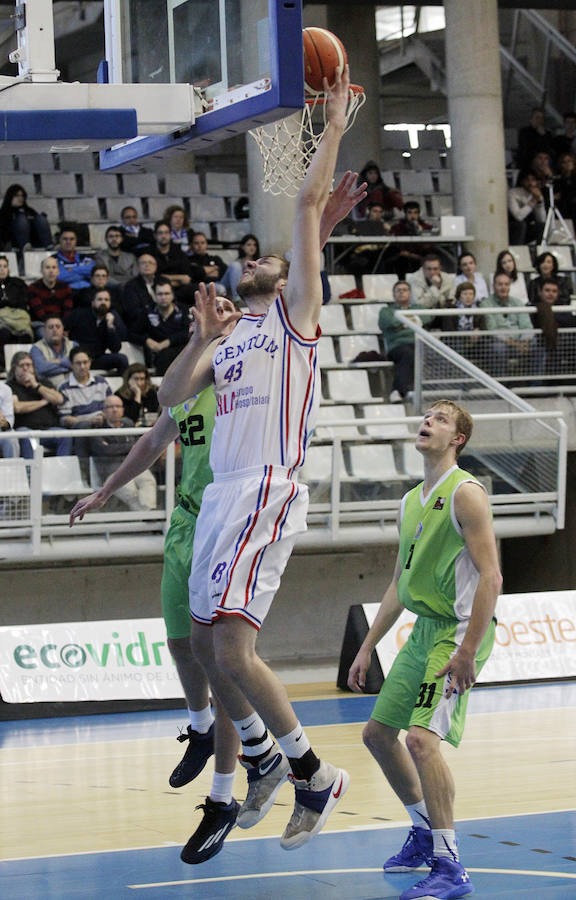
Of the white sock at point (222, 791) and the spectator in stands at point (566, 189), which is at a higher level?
the spectator in stands at point (566, 189)

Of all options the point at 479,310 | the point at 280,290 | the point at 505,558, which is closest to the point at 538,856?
the point at 280,290

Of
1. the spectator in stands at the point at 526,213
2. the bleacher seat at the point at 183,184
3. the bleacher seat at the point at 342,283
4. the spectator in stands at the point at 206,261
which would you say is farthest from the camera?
the bleacher seat at the point at 183,184

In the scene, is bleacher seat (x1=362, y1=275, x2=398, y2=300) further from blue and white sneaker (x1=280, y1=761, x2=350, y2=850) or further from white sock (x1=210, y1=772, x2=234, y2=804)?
blue and white sneaker (x1=280, y1=761, x2=350, y2=850)

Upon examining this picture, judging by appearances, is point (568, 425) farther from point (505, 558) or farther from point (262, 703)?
point (262, 703)

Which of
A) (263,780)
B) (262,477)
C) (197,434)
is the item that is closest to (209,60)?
(197,434)

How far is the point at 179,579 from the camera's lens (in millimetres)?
6023

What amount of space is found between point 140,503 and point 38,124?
6.50 meters

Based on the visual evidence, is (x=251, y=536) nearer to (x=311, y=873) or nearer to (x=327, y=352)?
(x=311, y=873)

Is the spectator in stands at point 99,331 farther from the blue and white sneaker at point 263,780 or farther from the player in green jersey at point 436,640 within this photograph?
the blue and white sneaker at point 263,780

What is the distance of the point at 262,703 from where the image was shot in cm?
506

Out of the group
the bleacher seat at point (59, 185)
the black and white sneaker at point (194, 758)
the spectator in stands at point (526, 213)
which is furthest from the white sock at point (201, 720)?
the spectator in stands at point (526, 213)

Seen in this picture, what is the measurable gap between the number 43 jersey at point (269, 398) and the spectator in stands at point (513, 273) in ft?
32.3

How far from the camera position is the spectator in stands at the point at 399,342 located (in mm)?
13703

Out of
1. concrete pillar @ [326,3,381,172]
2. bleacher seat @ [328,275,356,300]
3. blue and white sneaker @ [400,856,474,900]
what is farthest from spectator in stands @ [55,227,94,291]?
blue and white sneaker @ [400,856,474,900]
